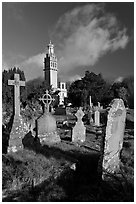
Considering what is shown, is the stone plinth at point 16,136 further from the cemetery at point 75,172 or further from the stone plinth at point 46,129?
the stone plinth at point 46,129

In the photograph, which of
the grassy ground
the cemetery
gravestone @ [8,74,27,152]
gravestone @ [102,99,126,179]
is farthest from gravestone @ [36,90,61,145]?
gravestone @ [102,99,126,179]

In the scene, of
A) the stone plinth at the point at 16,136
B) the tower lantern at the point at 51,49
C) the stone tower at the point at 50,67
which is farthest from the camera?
the tower lantern at the point at 51,49

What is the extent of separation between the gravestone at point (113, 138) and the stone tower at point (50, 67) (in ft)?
253

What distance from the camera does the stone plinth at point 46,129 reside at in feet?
28.3

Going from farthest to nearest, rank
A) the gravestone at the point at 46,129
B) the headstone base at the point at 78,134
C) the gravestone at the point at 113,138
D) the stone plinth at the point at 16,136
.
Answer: the headstone base at the point at 78,134 → the gravestone at the point at 46,129 → the stone plinth at the point at 16,136 → the gravestone at the point at 113,138

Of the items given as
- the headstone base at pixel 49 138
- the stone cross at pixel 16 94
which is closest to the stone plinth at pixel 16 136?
the stone cross at pixel 16 94

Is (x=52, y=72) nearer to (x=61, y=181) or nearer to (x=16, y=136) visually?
(x=16, y=136)

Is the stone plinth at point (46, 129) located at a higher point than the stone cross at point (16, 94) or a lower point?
lower

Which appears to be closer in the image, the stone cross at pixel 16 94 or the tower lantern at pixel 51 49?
the stone cross at pixel 16 94

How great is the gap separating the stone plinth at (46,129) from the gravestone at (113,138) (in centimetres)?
441

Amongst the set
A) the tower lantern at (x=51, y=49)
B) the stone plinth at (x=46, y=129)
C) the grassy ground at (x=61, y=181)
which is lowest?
the grassy ground at (x=61, y=181)

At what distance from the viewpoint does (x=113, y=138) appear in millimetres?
4848

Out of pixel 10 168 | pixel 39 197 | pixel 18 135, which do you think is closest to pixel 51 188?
pixel 39 197

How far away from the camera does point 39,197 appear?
3.68 meters
